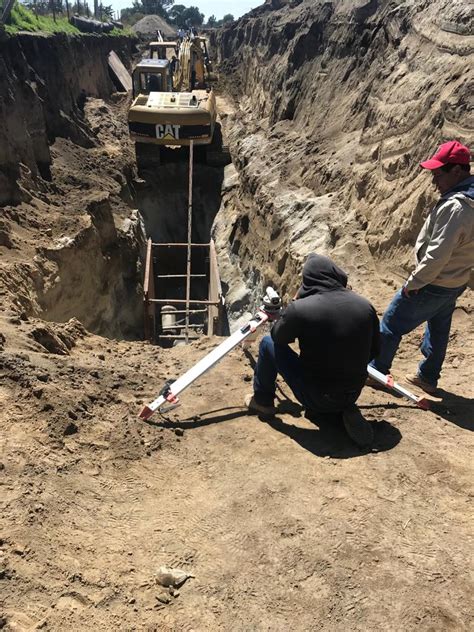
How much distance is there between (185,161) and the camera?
16594 millimetres

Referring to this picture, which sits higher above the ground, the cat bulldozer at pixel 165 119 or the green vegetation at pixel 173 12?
the green vegetation at pixel 173 12

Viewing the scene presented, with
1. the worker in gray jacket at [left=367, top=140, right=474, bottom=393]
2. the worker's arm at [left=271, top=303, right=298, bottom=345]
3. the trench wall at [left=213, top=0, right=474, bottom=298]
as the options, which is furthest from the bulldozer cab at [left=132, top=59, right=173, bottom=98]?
the worker's arm at [left=271, top=303, right=298, bottom=345]

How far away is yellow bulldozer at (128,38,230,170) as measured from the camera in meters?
14.4

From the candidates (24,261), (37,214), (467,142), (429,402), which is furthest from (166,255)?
(429,402)

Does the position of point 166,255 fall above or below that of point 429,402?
below

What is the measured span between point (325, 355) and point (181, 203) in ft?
A: 44.5

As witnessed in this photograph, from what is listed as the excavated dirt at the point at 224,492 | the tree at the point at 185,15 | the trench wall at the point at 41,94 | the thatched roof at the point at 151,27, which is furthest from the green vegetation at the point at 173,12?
the excavated dirt at the point at 224,492

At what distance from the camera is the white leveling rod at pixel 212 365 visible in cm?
391

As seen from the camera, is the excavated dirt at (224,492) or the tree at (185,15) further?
the tree at (185,15)

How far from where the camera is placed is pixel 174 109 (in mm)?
14500

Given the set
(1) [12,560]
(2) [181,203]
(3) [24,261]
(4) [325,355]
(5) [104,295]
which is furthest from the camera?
(2) [181,203]

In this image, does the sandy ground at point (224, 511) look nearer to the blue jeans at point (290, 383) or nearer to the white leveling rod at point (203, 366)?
the white leveling rod at point (203, 366)

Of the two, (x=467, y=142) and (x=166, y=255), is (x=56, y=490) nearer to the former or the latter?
(x=467, y=142)

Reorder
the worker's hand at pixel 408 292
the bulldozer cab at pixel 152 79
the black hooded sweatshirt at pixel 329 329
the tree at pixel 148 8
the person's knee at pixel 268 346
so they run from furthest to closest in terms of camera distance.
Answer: the tree at pixel 148 8
the bulldozer cab at pixel 152 79
the worker's hand at pixel 408 292
the person's knee at pixel 268 346
the black hooded sweatshirt at pixel 329 329
